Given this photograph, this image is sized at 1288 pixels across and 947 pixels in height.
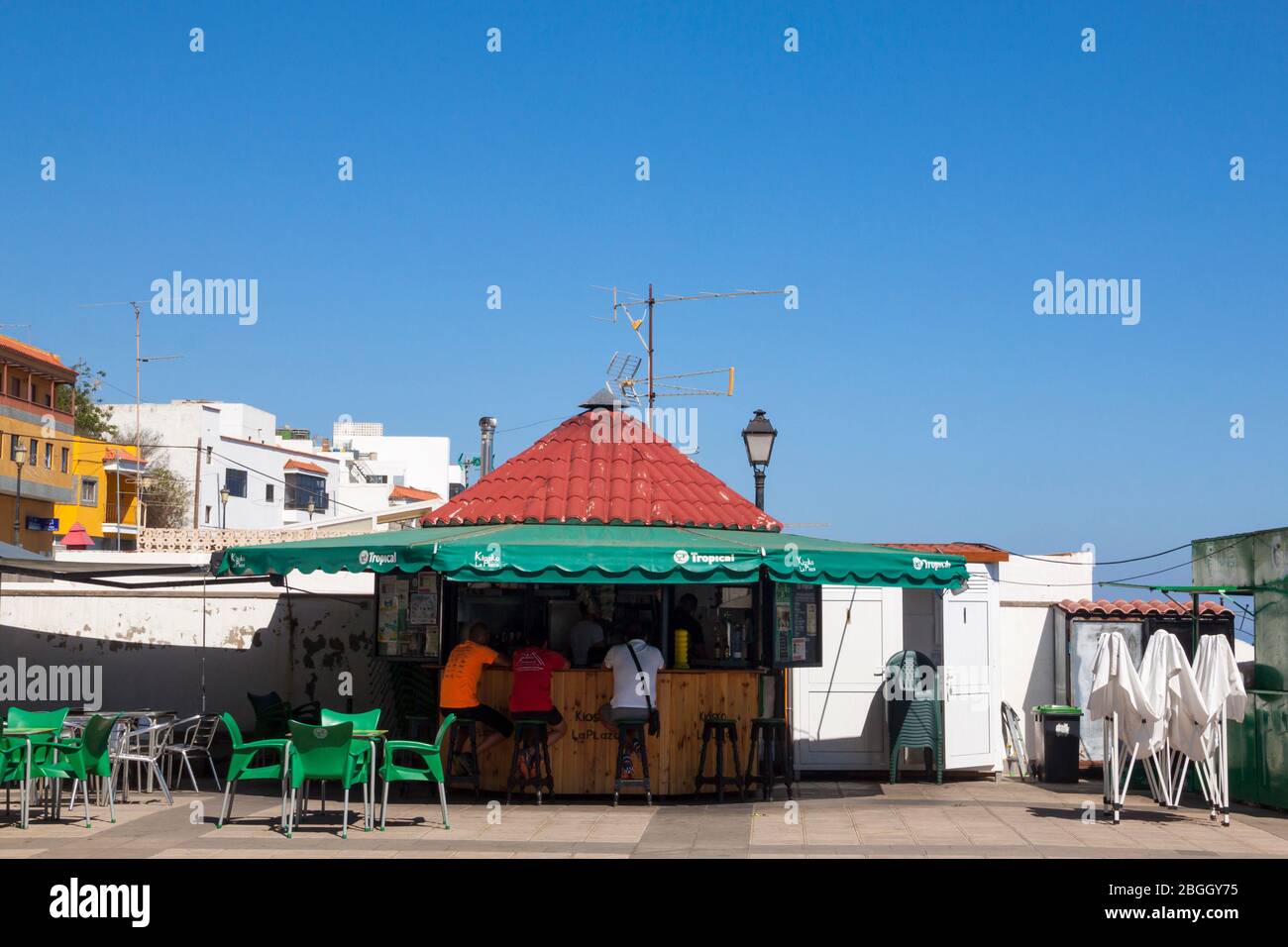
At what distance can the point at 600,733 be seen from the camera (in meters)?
14.4

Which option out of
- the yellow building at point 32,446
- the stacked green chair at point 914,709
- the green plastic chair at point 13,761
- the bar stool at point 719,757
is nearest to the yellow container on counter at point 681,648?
the bar stool at point 719,757

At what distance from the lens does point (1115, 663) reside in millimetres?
13750

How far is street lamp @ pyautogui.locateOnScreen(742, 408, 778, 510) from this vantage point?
16.9 meters

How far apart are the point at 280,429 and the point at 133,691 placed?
63.3 meters

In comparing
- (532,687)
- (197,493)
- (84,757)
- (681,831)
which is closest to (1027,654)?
(532,687)

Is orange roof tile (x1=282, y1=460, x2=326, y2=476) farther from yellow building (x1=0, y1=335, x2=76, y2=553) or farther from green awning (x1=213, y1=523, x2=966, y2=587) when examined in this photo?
green awning (x1=213, y1=523, x2=966, y2=587)

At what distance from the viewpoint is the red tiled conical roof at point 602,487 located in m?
15.6

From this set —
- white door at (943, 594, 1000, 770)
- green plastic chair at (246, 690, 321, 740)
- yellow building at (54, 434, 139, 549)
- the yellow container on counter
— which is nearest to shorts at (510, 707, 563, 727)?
the yellow container on counter

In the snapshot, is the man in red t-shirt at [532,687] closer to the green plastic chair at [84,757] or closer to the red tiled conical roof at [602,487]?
the red tiled conical roof at [602,487]

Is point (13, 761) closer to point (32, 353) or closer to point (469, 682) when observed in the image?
point (469, 682)

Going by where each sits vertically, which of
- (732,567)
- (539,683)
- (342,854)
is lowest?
(342,854)
